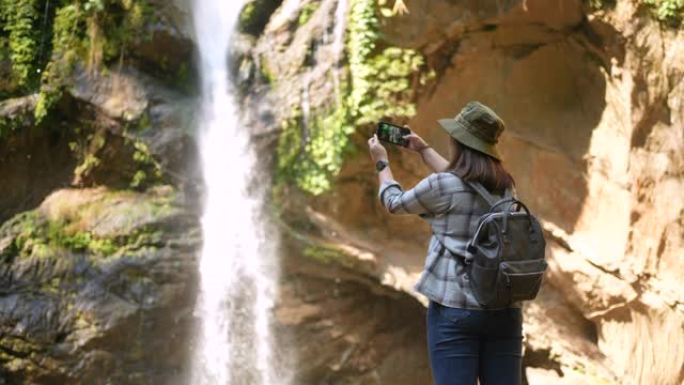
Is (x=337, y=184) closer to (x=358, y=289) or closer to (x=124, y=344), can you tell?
(x=358, y=289)

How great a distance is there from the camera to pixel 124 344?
566 centimetres

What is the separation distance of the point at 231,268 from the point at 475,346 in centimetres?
375

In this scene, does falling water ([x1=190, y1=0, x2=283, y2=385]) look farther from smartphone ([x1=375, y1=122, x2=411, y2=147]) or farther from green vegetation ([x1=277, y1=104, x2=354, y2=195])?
smartphone ([x1=375, y1=122, x2=411, y2=147])

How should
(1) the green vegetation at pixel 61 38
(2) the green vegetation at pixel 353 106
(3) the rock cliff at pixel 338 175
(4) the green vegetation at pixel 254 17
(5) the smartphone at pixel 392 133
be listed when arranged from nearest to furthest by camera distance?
(5) the smartphone at pixel 392 133 → (3) the rock cliff at pixel 338 175 → (2) the green vegetation at pixel 353 106 → (1) the green vegetation at pixel 61 38 → (4) the green vegetation at pixel 254 17

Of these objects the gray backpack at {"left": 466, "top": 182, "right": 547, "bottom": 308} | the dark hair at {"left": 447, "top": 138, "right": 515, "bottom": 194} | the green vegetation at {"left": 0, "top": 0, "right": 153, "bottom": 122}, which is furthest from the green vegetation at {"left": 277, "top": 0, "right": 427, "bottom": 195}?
the gray backpack at {"left": 466, "top": 182, "right": 547, "bottom": 308}

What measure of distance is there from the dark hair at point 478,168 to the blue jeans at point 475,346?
0.46m

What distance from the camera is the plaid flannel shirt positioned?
8.18ft

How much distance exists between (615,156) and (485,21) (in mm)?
1604

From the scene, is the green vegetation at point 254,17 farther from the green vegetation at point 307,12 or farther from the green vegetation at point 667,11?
the green vegetation at point 667,11

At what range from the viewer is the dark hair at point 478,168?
254cm

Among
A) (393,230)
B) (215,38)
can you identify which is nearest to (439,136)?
(393,230)

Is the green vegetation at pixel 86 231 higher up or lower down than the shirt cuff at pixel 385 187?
lower down

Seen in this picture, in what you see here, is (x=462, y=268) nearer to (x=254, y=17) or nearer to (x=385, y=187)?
(x=385, y=187)

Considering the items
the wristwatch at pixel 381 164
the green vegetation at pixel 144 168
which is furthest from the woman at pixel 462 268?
the green vegetation at pixel 144 168
